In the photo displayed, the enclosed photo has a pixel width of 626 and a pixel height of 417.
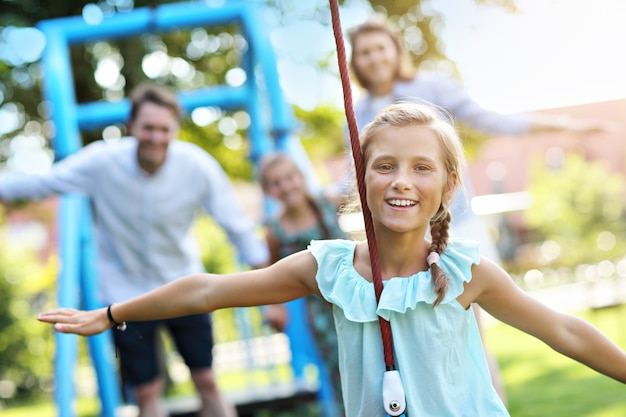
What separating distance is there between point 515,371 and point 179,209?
434 centimetres

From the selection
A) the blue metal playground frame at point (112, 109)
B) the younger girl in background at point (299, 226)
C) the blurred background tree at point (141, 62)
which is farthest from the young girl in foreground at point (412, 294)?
the blurred background tree at point (141, 62)

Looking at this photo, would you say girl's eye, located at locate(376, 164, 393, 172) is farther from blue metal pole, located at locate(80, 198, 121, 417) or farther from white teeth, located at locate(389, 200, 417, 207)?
blue metal pole, located at locate(80, 198, 121, 417)

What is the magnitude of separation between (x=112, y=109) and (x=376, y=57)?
8.28ft

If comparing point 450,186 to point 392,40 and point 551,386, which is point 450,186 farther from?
point 551,386

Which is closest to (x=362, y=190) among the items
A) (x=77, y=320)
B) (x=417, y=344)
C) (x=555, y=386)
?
(x=417, y=344)

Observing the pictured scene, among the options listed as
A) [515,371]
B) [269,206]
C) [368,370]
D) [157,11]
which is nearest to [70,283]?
[269,206]

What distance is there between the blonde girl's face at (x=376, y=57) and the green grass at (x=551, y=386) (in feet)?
7.55

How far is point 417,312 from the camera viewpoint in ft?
6.72

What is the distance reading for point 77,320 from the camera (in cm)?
221

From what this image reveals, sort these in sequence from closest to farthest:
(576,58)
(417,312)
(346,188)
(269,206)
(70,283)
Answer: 1. (417,312)
2. (346,188)
3. (70,283)
4. (269,206)
5. (576,58)

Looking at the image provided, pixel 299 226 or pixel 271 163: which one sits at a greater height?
pixel 271 163

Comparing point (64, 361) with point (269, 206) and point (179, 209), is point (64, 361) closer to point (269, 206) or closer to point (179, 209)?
point (179, 209)

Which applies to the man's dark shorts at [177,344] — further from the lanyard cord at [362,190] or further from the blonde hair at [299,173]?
the lanyard cord at [362,190]

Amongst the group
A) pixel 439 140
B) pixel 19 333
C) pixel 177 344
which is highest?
pixel 439 140
